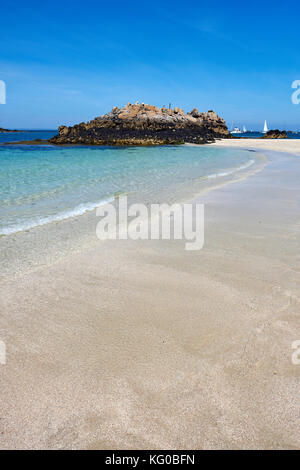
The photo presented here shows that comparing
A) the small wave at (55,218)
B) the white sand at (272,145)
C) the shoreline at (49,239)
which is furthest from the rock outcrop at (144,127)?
the shoreline at (49,239)

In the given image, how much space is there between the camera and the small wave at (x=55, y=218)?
5414mm

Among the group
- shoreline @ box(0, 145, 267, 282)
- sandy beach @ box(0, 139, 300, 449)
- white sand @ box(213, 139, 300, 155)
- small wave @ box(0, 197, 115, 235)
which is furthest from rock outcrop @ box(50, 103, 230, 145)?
sandy beach @ box(0, 139, 300, 449)

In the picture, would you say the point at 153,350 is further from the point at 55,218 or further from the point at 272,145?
the point at 272,145

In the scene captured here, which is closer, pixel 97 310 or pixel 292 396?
pixel 292 396

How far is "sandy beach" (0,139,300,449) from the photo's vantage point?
66.2 inches

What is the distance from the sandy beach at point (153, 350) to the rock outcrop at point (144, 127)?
4369 centimetres

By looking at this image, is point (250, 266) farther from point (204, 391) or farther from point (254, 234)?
point (204, 391)

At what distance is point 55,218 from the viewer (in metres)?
6.18

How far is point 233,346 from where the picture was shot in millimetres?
2342

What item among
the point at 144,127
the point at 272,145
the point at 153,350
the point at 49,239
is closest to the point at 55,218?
the point at 49,239

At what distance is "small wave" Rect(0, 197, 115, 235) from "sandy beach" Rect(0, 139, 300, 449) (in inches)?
73.0

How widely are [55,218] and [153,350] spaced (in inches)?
178
